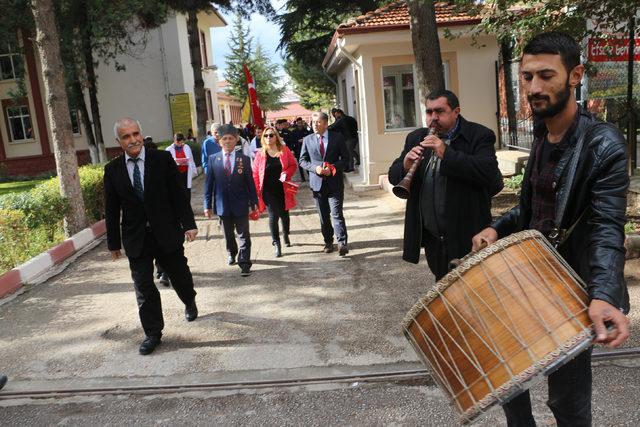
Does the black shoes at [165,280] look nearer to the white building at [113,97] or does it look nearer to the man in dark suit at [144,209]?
the man in dark suit at [144,209]

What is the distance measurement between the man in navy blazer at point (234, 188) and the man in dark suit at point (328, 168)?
2.82 feet

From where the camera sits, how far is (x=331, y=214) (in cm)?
757

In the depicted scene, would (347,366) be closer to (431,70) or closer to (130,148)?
(130,148)

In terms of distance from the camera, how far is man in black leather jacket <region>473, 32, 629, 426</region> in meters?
1.96

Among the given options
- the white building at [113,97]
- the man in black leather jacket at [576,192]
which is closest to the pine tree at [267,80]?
the white building at [113,97]

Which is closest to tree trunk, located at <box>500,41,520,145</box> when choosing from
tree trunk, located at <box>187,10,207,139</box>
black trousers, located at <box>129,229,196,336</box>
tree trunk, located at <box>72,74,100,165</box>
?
black trousers, located at <box>129,229,196,336</box>

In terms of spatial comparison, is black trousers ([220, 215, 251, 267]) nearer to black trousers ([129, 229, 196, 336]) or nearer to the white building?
black trousers ([129, 229, 196, 336])

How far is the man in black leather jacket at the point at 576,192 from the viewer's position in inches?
77.2

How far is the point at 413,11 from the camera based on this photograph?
945 centimetres

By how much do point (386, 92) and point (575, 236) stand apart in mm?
11356

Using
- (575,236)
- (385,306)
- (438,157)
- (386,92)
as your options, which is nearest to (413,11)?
(386,92)

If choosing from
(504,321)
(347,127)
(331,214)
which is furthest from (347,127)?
(504,321)

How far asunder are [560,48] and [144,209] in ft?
11.6

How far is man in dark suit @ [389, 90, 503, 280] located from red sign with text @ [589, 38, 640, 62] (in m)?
5.18
